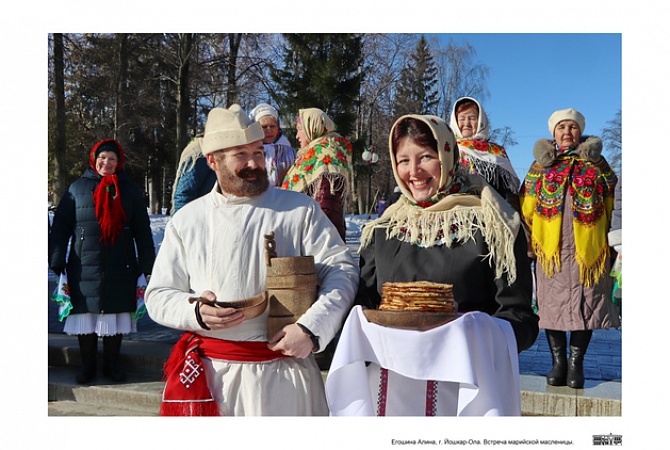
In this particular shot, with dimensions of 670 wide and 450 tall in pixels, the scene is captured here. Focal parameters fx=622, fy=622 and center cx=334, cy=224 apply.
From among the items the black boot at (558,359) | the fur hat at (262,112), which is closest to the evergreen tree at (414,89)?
the fur hat at (262,112)

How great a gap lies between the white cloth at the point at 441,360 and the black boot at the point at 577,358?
214 cm

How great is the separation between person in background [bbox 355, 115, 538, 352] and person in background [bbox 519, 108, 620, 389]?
6.93ft

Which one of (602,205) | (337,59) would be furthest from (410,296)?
(337,59)

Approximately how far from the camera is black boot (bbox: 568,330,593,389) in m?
4.23

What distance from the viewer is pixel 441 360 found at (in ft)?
6.88

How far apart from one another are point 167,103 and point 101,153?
6248 millimetres

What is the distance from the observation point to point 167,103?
10.7 m

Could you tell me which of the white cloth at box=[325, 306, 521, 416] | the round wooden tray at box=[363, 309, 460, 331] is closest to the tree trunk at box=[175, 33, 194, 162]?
the white cloth at box=[325, 306, 521, 416]

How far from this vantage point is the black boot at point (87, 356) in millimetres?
4887

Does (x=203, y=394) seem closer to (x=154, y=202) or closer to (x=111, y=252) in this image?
(x=111, y=252)

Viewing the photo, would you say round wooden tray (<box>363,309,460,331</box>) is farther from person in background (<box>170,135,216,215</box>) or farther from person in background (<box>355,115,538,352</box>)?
person in background (<box>170,135,216,215</box>)

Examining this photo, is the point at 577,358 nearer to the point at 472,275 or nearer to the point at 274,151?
the point at 472,275
